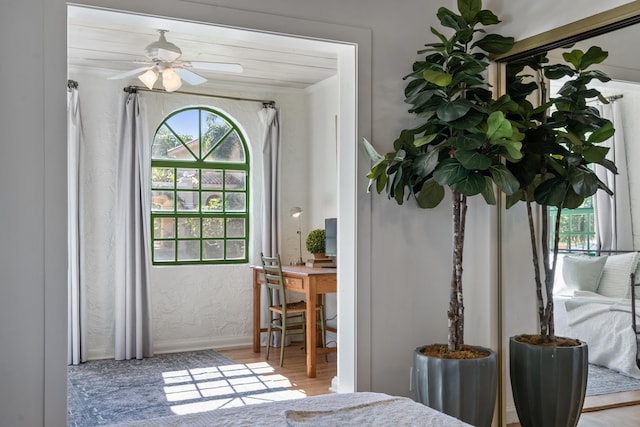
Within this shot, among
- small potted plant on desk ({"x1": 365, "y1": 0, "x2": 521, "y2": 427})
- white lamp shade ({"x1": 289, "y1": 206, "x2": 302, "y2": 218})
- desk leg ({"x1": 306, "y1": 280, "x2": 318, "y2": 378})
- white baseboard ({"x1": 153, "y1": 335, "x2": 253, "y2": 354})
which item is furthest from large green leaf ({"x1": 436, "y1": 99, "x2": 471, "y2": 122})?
white baseboard ({"x1": 153, "y1": 335, "x2": 253, "y2": 354})

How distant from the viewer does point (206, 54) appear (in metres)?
5.17

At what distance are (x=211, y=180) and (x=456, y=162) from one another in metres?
3.71

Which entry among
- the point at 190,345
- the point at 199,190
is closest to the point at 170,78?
the point at 199,190

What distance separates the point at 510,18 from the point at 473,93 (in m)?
0.58

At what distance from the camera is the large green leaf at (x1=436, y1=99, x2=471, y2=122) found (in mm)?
2867

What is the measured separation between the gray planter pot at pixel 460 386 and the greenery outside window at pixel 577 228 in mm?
676

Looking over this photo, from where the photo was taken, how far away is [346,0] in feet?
11.1

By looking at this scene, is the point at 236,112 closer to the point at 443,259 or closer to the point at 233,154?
the point at 233,154

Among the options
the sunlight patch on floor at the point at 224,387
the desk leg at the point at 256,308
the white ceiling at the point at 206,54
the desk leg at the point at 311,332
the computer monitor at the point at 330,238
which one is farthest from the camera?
the desk leg at the point at 256,308

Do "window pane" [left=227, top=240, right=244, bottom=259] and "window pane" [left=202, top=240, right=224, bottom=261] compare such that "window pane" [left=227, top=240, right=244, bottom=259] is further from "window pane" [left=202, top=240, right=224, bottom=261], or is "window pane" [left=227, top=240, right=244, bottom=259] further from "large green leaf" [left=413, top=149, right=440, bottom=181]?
"large green leaf" [left=413, top=149, right=440, bottom=181]

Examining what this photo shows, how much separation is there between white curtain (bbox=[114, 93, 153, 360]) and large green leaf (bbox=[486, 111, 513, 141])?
3569 millimetres

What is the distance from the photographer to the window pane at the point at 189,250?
6.10 meters

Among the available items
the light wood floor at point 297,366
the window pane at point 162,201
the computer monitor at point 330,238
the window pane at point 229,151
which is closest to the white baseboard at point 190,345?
the light wood floor at point 297,366

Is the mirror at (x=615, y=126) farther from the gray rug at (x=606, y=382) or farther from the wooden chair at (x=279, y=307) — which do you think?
the wooden chair at (x=279, y=307)
